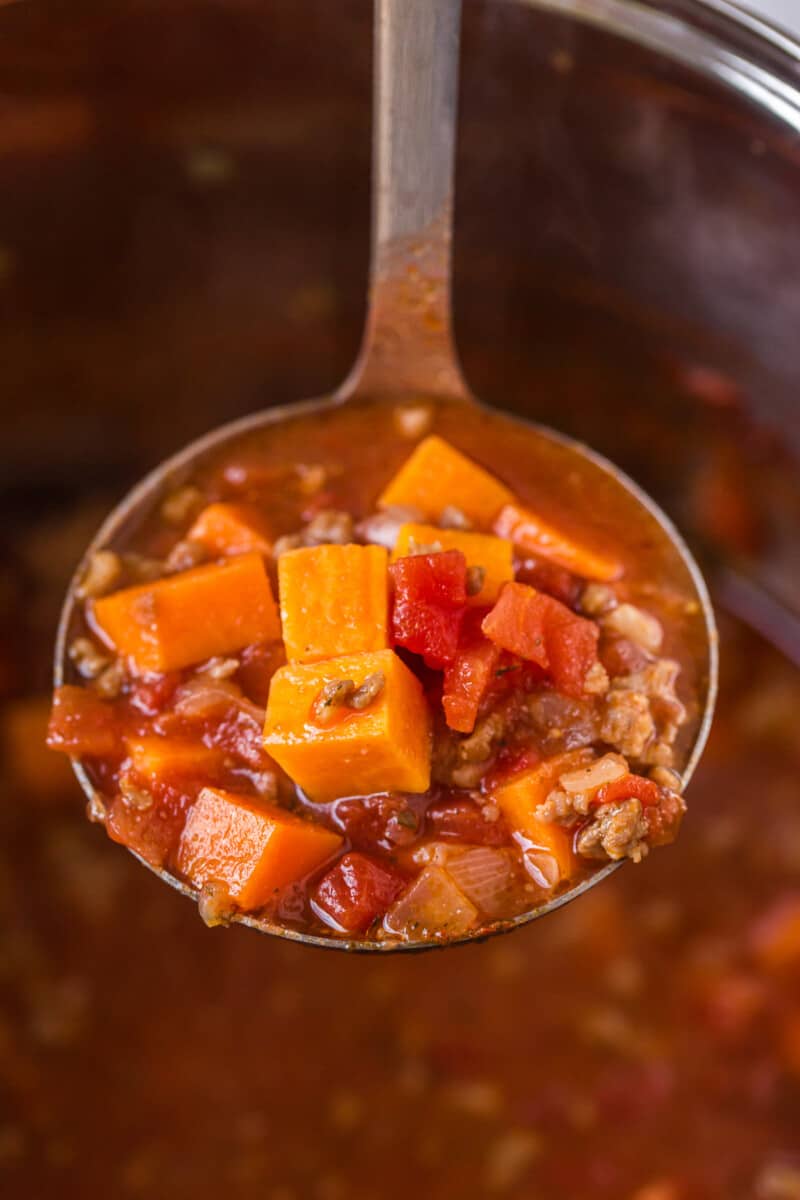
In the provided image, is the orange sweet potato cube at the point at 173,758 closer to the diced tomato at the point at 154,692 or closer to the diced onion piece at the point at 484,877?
the diced tomato at the point at 154,692

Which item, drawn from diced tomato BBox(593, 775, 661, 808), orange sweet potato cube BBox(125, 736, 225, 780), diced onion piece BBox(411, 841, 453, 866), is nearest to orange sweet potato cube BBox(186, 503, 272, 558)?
orange sweet potato cube BBox(125, 736, 225, 780)

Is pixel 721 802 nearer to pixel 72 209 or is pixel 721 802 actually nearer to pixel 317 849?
pixel 317 849

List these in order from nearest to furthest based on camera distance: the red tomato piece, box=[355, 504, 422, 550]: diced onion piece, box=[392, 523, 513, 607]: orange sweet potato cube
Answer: the red tomato piece, box=[392, 523, 513, 607]: orange sweet potato cube, box=[355, 504, 422, 550]: diced onion piece

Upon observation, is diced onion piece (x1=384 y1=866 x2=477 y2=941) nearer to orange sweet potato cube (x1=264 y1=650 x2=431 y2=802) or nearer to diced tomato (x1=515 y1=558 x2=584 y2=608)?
orange sweet potato cube (x1=264 y1=650 x2=431 y2=802)

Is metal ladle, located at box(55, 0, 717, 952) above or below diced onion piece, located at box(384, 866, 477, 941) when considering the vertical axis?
above

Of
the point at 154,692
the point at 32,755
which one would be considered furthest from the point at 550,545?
the point at 32,755

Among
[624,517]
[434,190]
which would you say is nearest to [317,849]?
[624,517]

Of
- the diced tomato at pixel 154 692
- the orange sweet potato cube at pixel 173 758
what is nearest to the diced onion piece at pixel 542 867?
the orange sweet potato cube at pixel 173 758
